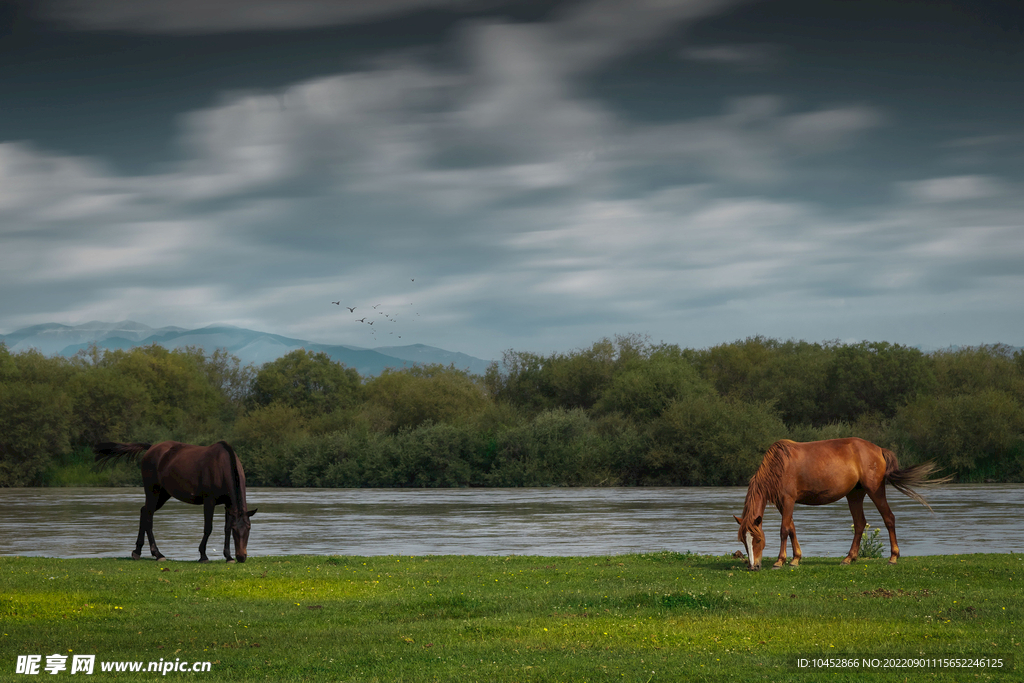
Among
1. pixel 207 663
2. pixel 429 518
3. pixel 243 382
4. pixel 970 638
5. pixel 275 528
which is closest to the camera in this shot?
pixel 207 663

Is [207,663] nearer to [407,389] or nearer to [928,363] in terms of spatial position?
[407,389]

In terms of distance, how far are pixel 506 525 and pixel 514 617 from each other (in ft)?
65.7

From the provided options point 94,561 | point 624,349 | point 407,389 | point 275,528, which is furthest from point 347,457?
point 94,561

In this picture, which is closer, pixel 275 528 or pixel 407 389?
pixel 275 528

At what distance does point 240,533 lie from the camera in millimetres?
19234

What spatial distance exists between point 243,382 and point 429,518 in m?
72.8

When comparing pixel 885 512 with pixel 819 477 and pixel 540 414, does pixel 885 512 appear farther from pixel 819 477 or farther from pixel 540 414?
pixel 540 414

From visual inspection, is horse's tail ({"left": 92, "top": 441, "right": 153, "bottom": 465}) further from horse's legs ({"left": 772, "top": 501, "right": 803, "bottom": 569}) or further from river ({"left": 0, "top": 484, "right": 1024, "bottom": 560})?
horse's legs ({"left": 772, "top": 501, "right": 803, "bottom": 569})

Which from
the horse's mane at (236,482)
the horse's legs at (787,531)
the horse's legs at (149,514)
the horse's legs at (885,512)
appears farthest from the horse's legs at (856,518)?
the horse's legs at (149,514)

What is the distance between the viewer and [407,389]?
260ft

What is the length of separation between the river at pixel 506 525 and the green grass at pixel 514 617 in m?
5.32

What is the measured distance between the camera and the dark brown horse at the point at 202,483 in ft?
64.0

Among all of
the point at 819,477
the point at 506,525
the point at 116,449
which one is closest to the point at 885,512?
the point at 819,477

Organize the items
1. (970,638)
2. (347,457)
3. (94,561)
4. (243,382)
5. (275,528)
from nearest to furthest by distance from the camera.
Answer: (970,638) → (94,561) → (275,528) → (347,457) → (243,382)
